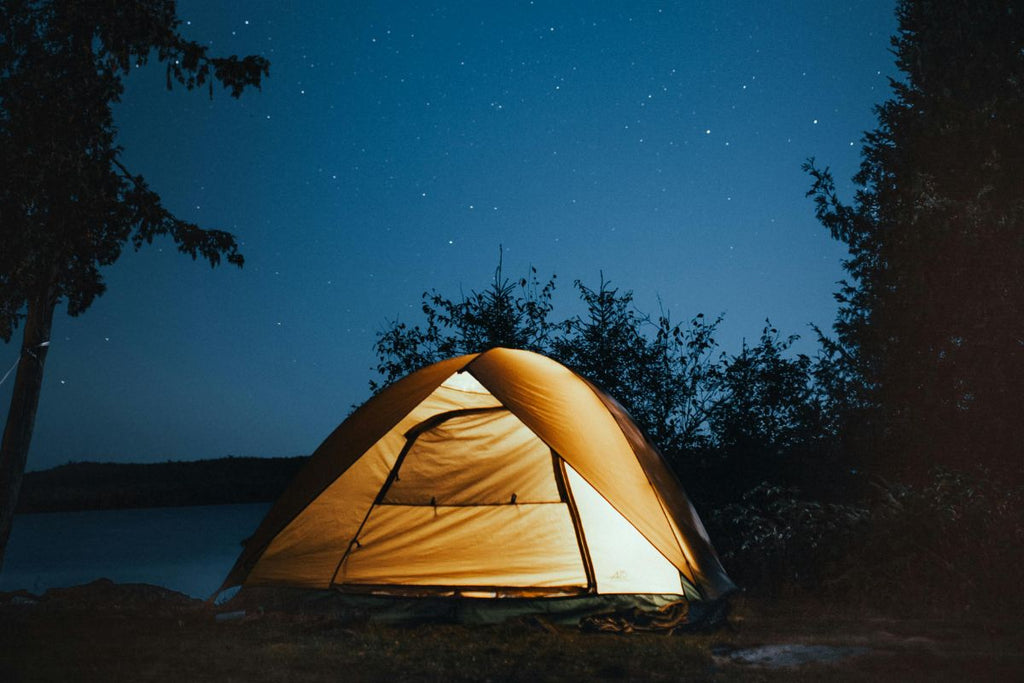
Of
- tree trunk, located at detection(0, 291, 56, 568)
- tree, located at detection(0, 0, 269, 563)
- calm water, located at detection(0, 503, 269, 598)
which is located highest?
tree, located at detection(0, 0, 269, 563)

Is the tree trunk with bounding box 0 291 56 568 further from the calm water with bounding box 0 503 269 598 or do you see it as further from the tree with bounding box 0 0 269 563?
the calm water with bounding box 0 503 269 598

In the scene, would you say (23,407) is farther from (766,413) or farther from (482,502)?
(766,413)

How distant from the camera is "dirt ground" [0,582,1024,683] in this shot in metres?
4.13

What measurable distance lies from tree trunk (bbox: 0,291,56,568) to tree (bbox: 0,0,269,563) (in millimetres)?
11

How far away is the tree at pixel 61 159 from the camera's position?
8.02 meters

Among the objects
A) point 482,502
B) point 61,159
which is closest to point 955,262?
point 482,502

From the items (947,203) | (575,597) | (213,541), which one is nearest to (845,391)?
(947,203)

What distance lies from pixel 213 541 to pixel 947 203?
3739 centimetres

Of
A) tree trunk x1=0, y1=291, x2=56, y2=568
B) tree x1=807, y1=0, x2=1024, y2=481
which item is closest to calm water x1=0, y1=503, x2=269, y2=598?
tree trunk x1=0, y1=291, x2=56, y2=568

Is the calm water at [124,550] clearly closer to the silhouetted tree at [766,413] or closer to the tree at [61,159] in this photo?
the tree at [61,159]

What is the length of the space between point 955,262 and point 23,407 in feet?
41.9

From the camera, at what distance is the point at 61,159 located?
8.02 m

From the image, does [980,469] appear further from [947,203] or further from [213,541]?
[213,541]

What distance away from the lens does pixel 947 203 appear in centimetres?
1123
